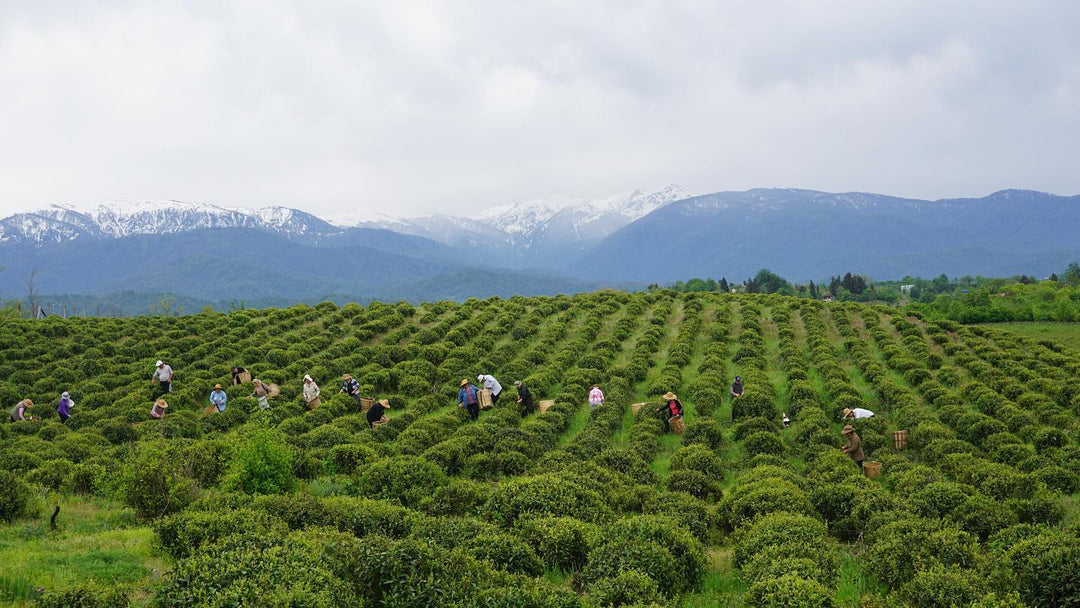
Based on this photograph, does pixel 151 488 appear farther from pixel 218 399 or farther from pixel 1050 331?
pixel 1050 331

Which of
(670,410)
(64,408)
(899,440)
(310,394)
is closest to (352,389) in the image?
(310,394)

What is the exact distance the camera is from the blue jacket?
77.9ft

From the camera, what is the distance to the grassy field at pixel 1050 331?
41.5m

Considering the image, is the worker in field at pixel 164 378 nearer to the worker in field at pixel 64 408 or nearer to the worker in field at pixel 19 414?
the worker in field at pixel 64 408

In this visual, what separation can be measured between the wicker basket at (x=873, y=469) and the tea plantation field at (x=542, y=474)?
236mm

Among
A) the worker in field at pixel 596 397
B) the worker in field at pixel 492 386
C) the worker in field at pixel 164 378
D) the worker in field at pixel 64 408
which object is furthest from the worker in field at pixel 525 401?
the worker in field at pixel 64 408

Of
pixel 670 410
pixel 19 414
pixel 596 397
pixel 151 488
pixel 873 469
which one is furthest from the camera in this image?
pixel 596 397

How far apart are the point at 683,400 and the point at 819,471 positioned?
9.14 m

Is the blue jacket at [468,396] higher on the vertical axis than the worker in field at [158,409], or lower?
higher

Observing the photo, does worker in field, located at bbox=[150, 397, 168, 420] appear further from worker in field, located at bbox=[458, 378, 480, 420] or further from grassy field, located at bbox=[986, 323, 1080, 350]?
grassy field, located at bbox=[986, 323, 1080, 350]

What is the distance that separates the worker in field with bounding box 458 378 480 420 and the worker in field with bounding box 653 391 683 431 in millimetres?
6595

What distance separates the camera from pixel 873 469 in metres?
17.8

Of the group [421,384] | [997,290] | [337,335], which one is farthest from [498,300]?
[997,290]

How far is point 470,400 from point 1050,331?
44462 millimetres
